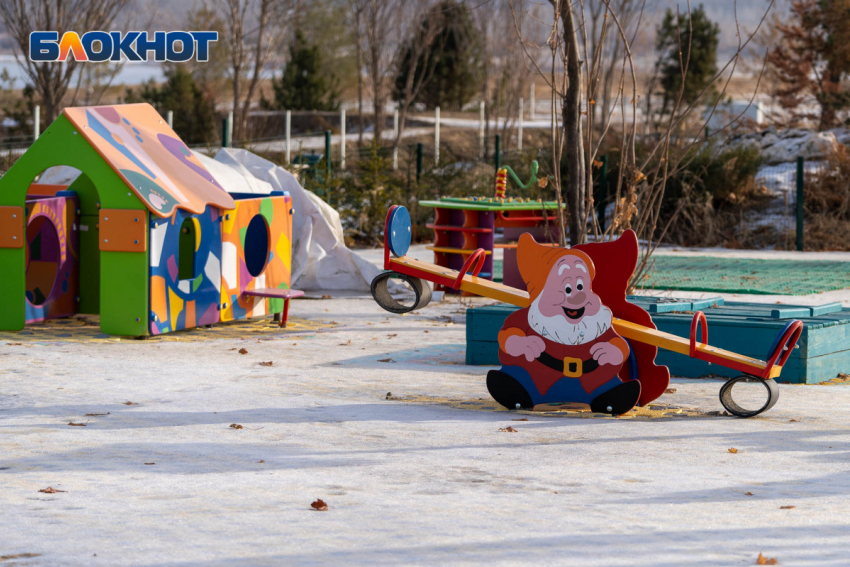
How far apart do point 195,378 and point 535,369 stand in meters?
2.23

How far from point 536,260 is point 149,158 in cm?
428

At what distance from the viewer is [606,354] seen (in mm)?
5887

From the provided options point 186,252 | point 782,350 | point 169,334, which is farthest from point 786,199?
point 782,350

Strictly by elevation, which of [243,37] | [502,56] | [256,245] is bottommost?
[256,245]

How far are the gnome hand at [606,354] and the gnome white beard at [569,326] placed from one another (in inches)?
2.2

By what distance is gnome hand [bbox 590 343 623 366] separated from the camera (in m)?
5.86

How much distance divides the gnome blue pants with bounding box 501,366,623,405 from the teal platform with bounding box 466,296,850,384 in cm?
136

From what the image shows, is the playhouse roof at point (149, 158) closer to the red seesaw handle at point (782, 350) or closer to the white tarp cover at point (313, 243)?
the white tarp cover at point (313, 243)

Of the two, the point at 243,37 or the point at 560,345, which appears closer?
the point at 560,345

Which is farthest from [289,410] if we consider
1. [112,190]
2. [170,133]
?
[170,133]

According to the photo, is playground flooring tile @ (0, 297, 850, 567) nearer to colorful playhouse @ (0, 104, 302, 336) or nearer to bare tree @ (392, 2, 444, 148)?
colorful playhouse @ (0, 104, 302, 336)

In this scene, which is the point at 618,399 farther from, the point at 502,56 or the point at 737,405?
the point at 502,56

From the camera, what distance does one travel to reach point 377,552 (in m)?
3.53

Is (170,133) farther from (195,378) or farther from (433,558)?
(433,558)
